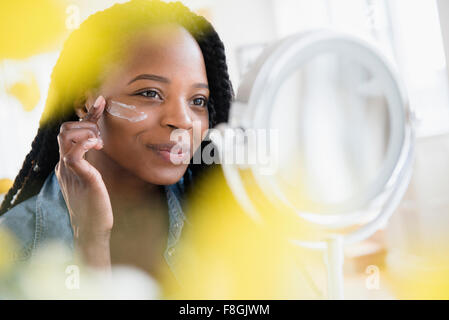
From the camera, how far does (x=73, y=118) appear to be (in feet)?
1.73

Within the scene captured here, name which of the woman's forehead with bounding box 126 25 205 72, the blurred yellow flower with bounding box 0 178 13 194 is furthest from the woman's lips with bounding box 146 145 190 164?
the blurred yellow flower with bounding box 0 178 13 194

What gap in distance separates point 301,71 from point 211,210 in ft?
0.85

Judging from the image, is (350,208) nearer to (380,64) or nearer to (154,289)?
(380,64)

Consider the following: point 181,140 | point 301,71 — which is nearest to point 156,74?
point 181,140

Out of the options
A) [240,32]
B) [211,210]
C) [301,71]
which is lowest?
[211,210]

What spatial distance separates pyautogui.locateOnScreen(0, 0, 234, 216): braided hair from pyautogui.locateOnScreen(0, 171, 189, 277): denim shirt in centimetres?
2

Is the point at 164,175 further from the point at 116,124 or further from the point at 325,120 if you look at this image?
the point at 325,120

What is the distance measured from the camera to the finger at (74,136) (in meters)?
0.48

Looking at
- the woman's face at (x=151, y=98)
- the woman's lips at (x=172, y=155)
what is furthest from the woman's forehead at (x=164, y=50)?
the woman's lips at (x=172, y=155)

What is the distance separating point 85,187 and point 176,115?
0.14m

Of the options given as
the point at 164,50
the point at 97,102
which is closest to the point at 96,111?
the point at 97,102

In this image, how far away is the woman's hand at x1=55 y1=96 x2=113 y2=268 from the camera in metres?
0.48

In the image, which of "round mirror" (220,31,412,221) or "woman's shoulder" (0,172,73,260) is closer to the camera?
"round mirror" (220,31,412,221)

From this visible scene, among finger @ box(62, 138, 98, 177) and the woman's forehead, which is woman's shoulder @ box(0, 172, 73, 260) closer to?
finger @ box(62, 138, 98, 177)
